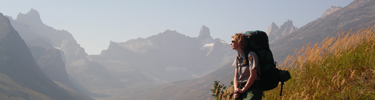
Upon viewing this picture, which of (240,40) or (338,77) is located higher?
(240,40)

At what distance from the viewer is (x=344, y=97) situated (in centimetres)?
453

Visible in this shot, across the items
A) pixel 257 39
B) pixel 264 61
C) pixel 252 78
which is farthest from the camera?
pixel 257 39

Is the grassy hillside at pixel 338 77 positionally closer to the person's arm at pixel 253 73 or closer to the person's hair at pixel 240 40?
the person's arm at pixel 253 73

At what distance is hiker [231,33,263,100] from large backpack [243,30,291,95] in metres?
0.07

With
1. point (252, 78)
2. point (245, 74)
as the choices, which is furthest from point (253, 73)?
point (245, 74)

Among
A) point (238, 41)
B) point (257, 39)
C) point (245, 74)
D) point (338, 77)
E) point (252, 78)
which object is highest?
point (238, 41)

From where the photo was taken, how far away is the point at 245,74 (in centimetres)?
390

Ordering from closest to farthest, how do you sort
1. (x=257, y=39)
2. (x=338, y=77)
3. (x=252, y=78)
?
(x=252, y=78) < (x=257, y=39) < (x=338, y=77)

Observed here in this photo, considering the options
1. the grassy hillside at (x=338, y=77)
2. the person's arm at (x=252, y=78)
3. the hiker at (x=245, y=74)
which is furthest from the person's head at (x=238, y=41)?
the grassy hillside at (x=338, y=77)

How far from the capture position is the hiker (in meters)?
3.64

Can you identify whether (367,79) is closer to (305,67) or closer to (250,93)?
(305,67)

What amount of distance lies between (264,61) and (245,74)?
371mm

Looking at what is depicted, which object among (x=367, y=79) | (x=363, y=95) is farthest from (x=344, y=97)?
(x=367, y=79)

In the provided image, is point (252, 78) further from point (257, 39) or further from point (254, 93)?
point (257, 39)
